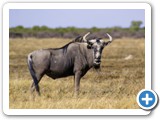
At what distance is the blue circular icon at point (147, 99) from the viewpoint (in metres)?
7.02

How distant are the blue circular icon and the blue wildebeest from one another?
1.33 meters

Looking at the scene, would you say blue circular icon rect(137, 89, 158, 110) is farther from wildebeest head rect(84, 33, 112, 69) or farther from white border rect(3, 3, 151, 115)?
wildebeest head rect(84, 33, 112, 69)

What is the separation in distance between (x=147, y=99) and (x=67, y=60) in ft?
5.99

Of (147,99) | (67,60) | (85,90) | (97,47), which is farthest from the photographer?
(85,90)

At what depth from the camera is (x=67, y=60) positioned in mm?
8391

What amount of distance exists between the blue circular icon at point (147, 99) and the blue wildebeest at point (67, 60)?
1334mm

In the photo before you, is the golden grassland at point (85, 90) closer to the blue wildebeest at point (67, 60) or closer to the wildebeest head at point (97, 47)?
the blue wildebeest at point (67, 60)
